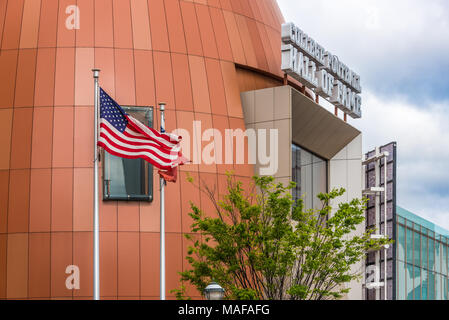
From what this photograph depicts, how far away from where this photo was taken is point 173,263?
101 ft

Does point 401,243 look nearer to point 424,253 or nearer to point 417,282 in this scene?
point 424,253

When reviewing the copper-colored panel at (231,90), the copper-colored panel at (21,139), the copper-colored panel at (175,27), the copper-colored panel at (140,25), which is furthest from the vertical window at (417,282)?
the copper-colored panel at (21,139)

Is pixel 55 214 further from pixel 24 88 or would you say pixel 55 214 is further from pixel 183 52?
pixel 183 52

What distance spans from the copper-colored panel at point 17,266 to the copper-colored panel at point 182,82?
314 inches

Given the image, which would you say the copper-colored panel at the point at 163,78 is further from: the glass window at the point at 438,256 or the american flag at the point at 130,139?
the glass window at the point at 438,256

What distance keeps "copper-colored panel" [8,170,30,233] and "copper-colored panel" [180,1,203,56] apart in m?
8.55

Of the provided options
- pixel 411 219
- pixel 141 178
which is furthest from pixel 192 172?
pixel 411 219

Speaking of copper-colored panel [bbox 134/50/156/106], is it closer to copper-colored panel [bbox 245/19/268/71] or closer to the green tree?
the green tree

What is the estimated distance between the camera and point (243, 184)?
33.0 m

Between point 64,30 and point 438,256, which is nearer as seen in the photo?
point 64,30

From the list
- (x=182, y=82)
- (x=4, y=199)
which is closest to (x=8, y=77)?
(x=4, y=199)

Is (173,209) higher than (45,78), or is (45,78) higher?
(45,78)

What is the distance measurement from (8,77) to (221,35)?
30.0 ft

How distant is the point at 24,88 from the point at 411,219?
31.7m
